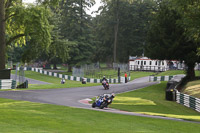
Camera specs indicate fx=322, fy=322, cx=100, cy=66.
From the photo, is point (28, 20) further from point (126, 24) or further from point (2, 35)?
point (126, 24)

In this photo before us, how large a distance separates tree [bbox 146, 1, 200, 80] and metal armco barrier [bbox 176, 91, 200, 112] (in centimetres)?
958

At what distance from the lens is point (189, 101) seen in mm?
24578

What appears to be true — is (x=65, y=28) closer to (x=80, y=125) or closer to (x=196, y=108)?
(x=196, y=108)

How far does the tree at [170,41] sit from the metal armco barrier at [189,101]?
9.58 metres

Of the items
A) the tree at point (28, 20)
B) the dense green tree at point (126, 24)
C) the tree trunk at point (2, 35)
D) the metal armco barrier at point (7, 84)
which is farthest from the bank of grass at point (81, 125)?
the dense green tree at point (126, 24)

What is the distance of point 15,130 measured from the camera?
9.95 meters

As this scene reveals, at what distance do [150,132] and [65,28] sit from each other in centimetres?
6388

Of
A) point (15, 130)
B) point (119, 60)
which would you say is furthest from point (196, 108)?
point (119, 60)

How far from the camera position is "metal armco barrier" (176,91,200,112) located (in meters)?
23.0

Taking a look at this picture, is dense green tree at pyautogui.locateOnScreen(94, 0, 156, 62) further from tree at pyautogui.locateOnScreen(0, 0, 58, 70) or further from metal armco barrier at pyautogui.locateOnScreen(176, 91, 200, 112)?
metal armco barrier at pyautogui.locateOnScreen(176, 91, 200, 112)

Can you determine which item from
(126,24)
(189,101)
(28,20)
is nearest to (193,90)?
(189,101)

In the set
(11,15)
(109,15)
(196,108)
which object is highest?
(109,15)

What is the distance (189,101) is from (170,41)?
1324 centimetres

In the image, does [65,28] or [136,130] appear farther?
[65,28]
